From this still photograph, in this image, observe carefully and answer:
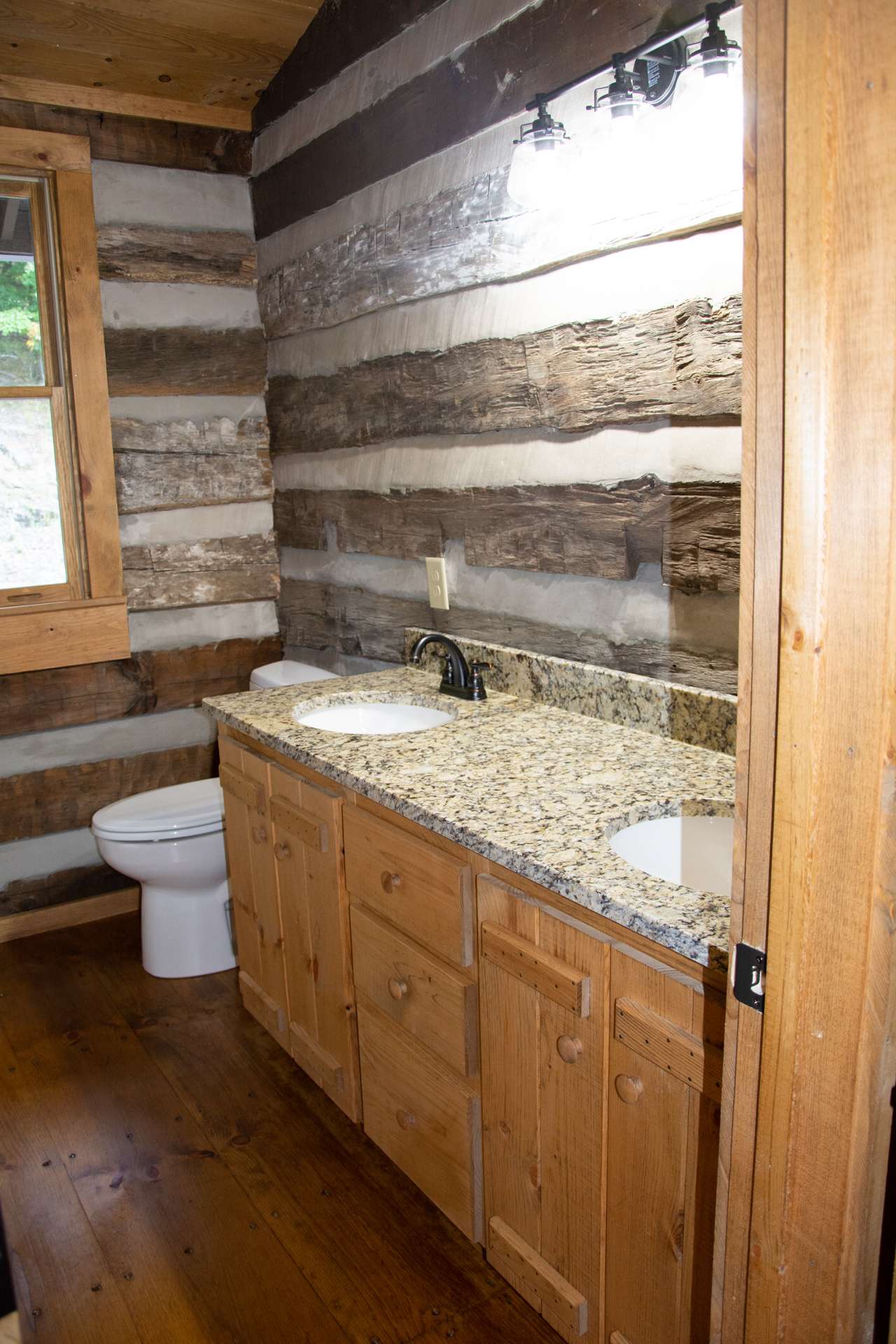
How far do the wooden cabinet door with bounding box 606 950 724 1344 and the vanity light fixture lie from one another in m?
1.39

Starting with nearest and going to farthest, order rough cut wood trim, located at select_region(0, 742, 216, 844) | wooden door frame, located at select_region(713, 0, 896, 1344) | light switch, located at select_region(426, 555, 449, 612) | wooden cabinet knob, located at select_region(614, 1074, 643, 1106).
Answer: wooden door frame, located at select_region(713, 0, 896, 1344) → wooden cabinet knob, located at select_region(614, 1074, 643, 1106) → light switch, located at select_region(426, 555, 449, 612) → rough cut wood trim, located at select_region(0, 742, 216, 844)

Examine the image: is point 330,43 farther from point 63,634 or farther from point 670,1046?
point 670,1046

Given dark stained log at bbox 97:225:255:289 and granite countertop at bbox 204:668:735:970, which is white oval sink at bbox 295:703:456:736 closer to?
granite countertop at bbox 204:668:735:970

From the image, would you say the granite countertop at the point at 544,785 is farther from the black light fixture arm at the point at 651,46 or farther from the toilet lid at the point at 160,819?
the black light fixture arm at the point at 651,46

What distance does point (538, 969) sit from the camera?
1491 mm

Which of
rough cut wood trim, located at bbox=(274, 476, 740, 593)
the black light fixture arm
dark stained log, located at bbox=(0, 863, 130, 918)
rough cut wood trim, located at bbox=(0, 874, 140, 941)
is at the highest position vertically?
the black light fixture arm

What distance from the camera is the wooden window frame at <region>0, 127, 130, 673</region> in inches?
119

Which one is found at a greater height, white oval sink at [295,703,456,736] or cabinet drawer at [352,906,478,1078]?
white oval sink at [295,703,456,736]

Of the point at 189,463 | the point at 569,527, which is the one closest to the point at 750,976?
the point at 569,527

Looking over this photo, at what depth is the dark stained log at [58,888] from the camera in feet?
10.7

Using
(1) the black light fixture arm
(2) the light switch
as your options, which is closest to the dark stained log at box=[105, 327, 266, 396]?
(2) the light switch

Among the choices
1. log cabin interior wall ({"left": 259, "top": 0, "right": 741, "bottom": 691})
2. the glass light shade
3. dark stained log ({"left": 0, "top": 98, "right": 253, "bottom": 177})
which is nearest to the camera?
log cabin interior wall ({"left": 259, "top": 0, "right": 741, "bottom": 691})

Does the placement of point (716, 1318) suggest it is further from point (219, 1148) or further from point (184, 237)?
point (184, 237)

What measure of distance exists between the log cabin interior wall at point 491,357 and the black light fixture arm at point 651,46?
0.11 m
